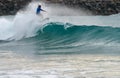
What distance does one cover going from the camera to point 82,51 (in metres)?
21.5

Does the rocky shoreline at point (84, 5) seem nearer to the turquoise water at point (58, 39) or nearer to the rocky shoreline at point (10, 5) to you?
the rocky shoreline at point (10, 5)

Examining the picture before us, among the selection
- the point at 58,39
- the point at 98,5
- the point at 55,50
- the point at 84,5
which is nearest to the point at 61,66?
the point at 55,50

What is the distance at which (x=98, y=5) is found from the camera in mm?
90938

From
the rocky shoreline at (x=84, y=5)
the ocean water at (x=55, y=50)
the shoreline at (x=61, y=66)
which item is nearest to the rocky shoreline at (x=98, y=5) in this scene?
the rocky shoreline at (x=84, y=5)

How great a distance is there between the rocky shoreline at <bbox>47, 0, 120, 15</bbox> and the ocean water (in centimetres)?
5610

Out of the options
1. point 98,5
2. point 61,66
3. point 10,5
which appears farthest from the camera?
point 10,5

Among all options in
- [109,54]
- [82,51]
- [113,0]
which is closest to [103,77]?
[109,54]

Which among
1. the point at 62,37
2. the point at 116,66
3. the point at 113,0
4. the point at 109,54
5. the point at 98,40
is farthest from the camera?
the point at 113,0

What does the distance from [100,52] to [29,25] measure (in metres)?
7.74

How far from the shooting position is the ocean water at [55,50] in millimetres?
16781

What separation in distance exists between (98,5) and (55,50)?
227 feet

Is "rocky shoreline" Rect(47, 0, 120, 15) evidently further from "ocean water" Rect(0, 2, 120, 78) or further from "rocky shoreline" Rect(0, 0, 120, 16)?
"ocean water" Rect(0, 2, 120, 78)

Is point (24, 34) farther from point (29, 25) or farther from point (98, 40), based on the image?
point (98, 40)

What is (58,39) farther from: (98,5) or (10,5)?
(10,5)
